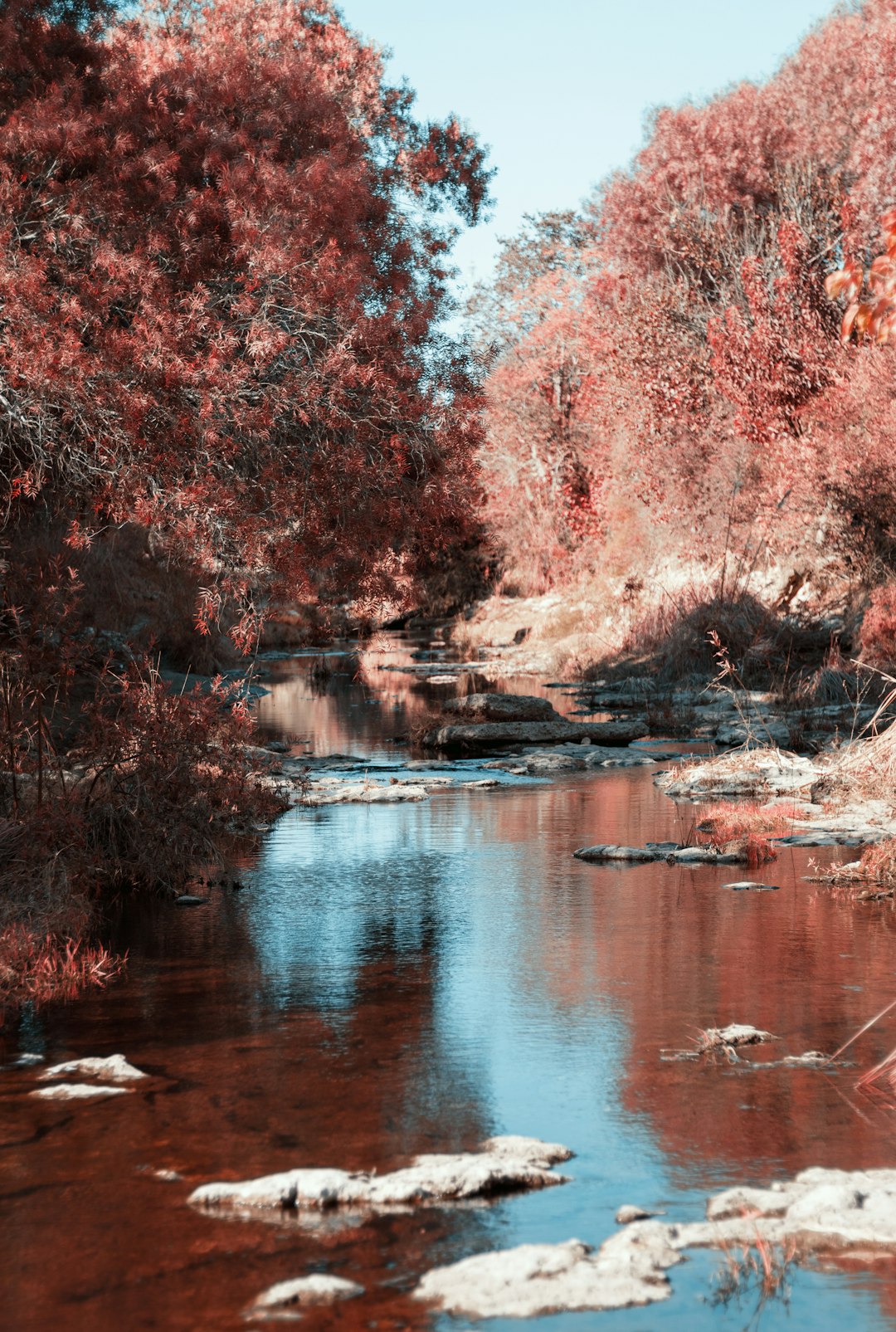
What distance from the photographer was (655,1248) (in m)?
4.26

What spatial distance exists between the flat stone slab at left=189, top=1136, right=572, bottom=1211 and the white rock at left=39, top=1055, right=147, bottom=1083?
4.13 ft

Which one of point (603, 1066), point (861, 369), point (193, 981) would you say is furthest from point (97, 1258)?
point (861, 369)

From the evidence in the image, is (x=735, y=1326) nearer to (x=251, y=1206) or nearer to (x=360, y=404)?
(x=251, y=1206)

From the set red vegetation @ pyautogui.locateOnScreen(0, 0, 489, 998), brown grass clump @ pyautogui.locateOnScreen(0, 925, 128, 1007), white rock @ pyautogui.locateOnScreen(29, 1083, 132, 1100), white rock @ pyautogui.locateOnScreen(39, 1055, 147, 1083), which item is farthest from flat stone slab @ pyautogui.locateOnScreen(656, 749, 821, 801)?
white rock @ pyautogui.locateOnScreen(29, 1083, 132, 1100)

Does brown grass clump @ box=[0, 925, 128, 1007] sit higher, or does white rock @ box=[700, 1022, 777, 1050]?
brown grass clump @ box=[0, 925, 128, 1007]

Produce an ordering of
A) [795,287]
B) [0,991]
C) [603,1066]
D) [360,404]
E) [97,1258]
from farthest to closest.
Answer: [795,287], [360,404], [0,991], [603,1066], [97,1258]

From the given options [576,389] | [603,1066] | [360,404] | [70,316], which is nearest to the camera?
[603,1066]

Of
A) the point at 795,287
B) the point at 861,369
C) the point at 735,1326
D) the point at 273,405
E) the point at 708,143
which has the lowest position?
the point at 735,1326

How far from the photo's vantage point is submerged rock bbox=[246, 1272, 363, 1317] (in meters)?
3.97

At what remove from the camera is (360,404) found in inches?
447

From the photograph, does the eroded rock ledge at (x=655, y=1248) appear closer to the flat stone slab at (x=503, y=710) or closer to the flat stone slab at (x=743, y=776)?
the flat stone slab at (x=743, y=776)

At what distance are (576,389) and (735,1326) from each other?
3875cm

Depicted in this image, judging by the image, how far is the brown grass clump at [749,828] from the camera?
10719 mm

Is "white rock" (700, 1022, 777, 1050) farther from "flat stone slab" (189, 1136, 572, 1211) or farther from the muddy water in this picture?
"flat stone slab" (189, 1136, 572, 1211)
